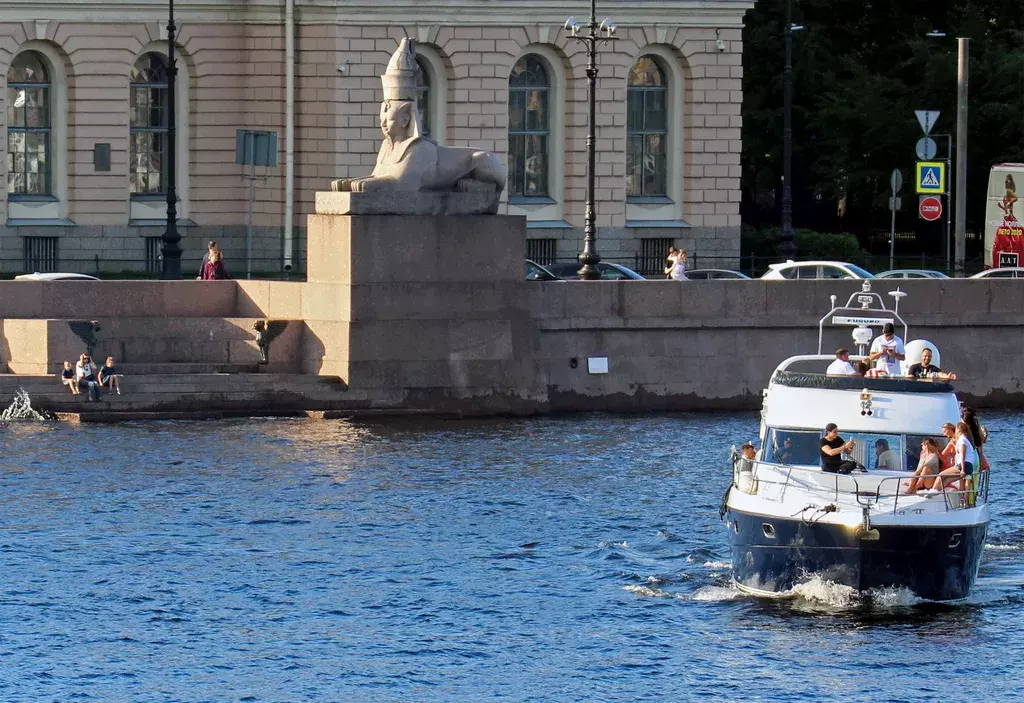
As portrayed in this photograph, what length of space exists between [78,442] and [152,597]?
10590 millimetres

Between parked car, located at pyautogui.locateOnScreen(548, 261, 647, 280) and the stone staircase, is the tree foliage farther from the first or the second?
the stone staircase

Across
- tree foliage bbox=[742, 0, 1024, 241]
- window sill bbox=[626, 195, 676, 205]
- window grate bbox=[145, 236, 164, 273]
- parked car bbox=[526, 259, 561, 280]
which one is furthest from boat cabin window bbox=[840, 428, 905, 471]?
tree foliage bbox=[742, 0, 1024, 241]

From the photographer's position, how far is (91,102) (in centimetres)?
6128

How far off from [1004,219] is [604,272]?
Answer: 53.3ft

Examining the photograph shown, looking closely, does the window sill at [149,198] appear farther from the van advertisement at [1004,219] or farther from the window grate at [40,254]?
the van advertisement at [1004,219]

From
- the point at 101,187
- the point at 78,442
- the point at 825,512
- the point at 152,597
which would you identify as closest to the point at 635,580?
the point at 825,512

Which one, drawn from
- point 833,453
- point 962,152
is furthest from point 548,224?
point 833,453

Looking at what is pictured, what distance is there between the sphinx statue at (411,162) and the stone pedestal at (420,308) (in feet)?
1.73

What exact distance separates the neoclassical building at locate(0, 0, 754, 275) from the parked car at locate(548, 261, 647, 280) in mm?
10211

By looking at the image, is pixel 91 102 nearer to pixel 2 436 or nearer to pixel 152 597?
pixel 2 436

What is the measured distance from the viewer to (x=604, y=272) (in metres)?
51.0

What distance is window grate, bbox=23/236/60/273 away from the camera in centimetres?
6047

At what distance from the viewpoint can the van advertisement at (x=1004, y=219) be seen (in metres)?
62.1

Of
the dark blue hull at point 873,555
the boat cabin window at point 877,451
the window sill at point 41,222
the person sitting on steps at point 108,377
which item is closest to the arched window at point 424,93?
the window sill at point 41,222
